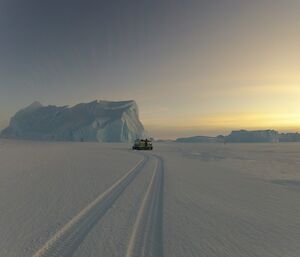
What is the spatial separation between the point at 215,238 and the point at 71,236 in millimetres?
2657

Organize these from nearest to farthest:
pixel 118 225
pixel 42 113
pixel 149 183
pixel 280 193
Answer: pixel 118 225 < pixel 280 193 < pixel 149 183 < pixel 42 113

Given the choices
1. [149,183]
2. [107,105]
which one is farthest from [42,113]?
[149,183]

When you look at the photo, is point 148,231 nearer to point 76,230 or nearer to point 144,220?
point 144,220

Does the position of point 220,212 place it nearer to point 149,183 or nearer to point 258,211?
point 258,211

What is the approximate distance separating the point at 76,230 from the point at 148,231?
1386 millimetres

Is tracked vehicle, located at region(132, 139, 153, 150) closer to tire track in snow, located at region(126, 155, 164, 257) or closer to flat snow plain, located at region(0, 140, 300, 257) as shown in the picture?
flat snow plain, located at region(0, 140, 300, 257)

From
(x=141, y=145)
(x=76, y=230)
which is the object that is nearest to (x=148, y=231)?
(x=76, y=230)

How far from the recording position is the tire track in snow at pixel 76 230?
432 cm

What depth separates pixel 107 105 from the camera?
580 ft

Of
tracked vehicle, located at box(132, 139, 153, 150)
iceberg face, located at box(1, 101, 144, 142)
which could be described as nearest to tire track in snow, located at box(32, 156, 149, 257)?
tracked vehicle, located at box(132, 139, 153, 150)

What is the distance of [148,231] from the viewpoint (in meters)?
5.28

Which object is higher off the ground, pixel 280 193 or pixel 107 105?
pixel 107 105

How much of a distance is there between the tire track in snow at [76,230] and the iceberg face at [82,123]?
12717 cm

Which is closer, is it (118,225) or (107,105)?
(118,225)
